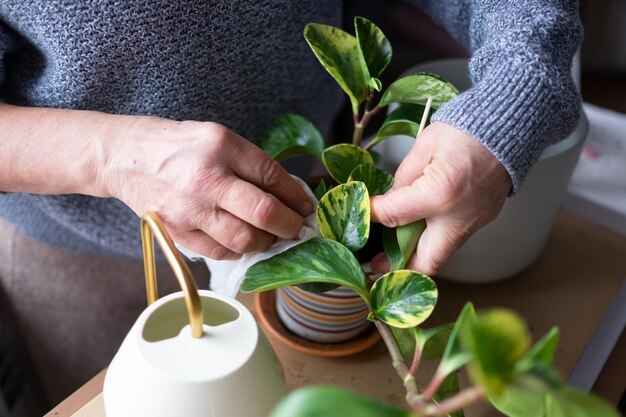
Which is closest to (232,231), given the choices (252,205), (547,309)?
(252,205)

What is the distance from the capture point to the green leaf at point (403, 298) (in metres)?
0.46

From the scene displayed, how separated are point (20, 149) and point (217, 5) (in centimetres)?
22

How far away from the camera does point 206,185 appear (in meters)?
0.50

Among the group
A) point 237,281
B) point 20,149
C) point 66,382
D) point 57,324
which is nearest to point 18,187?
point 20,149

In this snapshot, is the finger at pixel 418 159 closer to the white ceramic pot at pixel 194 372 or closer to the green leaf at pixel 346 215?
the green leaf at pixel 346 215

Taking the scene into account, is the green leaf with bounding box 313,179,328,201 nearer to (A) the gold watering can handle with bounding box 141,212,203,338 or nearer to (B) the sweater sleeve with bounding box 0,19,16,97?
(A) the gold watering can handle with bounding box 141,212,203,338

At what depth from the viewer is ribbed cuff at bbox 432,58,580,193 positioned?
49 centimetres

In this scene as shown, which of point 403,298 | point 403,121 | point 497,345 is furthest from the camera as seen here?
point 403,121

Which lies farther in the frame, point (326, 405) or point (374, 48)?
point (374, 48)

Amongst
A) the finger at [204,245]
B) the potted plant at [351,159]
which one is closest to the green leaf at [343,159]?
the potted plant at [351,159]

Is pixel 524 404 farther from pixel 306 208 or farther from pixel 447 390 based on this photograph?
pixel 306 208

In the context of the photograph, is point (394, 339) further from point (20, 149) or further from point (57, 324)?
point (57, 324)

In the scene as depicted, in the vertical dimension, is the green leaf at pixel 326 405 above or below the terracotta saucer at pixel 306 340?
above

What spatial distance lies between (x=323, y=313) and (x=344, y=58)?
8.8 inches
